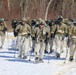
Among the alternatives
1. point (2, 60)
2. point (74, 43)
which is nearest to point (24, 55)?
point (2, 60)

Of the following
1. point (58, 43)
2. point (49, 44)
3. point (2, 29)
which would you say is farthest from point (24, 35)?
point (2, 29)

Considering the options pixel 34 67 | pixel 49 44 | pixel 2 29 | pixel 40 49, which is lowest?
pixel 34 67

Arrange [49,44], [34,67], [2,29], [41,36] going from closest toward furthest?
[34,67]
[41,36]
[49,44]
[2,29]

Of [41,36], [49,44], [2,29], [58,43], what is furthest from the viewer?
[2,29]

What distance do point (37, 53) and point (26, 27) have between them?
160 cm

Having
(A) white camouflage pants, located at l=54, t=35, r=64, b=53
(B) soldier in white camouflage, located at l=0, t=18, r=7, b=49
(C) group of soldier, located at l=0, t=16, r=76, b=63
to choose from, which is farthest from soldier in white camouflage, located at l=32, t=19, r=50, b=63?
(B) soldier in white camouflage, located at l=0, t=18, r=7, b=49

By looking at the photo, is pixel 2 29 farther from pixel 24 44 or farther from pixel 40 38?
pixel 40 38

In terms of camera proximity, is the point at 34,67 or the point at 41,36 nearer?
the point at 34,67

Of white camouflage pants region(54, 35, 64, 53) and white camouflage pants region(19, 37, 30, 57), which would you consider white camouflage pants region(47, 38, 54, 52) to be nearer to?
white camouflage pants region(54, 35, 64, 53)

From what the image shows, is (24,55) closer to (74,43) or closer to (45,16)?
(74,43)

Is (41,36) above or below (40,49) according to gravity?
above

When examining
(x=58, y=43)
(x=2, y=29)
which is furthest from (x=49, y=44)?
(x=2, y=29)

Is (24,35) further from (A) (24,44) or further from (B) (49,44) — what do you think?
(B) (49,44)

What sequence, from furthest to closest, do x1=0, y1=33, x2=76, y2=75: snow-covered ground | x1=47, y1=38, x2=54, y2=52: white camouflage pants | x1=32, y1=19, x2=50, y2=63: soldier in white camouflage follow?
1. x1=47, y1=38, x2=54, y2=52: white camouflage pants
2. x1=32, y1=19, x2=50, y2=63: soldier in white camouflage
3. x1=0, y1=33, x2=76, y2=75: snow-covered ground
